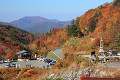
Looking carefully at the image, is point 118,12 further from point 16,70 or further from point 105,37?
point 16,70

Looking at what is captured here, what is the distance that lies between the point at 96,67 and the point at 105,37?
693 inches

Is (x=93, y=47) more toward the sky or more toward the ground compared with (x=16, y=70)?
more toward the sky

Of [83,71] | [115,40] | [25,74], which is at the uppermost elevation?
[115,40]

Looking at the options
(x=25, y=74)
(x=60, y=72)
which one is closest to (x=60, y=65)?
(x=60, y=72)

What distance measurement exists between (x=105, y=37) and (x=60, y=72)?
1761cm

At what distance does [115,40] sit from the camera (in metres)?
26.5

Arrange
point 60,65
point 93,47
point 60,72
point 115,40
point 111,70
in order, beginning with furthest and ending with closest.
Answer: point 93,47 < point 115,40 < point 60,65 < point 60,72 < point 111,70

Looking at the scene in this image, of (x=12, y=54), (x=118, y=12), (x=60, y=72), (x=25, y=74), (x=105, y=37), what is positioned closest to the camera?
(x=60, y=72)

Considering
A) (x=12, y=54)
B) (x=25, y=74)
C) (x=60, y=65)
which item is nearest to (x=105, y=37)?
(x=60, y=65)

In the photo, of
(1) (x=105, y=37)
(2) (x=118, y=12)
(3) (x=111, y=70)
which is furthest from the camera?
(2) (x=118, y=12)

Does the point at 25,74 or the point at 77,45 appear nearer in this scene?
the point at 25,74

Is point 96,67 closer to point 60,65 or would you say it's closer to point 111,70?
point 111,70

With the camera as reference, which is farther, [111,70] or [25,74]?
[25,74]

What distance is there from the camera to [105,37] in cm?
3091
